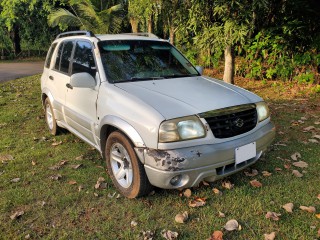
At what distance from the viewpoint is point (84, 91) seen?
12.6ft

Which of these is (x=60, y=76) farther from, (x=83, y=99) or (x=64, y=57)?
(x=83, y=99)

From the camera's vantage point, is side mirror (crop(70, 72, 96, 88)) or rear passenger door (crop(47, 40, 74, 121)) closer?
side mirror (crop(70, 72, 96, 88))

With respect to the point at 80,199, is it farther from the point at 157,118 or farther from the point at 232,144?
the point at 232,144

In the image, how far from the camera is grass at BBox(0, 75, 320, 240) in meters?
2.81

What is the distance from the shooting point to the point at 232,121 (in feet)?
10.1

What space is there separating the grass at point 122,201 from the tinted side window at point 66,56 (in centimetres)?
119

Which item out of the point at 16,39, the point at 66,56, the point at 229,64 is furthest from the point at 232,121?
the point at 16,39

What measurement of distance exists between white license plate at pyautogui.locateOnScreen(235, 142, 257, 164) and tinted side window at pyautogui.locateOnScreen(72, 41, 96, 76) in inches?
75.3

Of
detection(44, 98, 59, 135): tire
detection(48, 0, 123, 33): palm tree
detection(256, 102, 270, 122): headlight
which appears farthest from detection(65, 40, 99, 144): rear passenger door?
detection(48, 0, 123, 33): palm tree

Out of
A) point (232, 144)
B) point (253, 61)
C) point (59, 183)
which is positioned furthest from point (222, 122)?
point (253, 61)

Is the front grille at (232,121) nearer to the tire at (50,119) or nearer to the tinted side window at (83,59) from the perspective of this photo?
the tinted side window at (83,59)

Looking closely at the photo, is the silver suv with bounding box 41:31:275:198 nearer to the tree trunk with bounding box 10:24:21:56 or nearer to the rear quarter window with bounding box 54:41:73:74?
the rear quarter window with bounding box 54:41:73:74

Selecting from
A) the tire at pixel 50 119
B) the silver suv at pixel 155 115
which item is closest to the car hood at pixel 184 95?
the silver suv at pixel 155 115

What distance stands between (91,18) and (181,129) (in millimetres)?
14298
